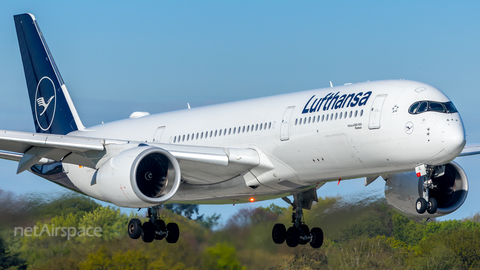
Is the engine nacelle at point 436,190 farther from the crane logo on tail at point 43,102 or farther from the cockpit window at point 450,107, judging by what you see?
the crane logo on tail at point 43,102

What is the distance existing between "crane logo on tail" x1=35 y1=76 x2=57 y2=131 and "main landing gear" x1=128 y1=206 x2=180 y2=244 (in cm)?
678

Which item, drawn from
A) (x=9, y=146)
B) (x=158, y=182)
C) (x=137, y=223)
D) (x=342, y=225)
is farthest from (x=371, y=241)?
(x=9, y=146)

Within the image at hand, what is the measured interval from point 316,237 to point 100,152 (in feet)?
29.6

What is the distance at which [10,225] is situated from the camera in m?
26.5

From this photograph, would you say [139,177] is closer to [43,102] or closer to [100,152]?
[100,152]

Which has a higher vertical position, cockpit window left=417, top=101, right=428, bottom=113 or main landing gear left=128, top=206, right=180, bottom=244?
cockpit window left=417, top=101, right=428, bottom=113

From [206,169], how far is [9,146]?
6.08 meters

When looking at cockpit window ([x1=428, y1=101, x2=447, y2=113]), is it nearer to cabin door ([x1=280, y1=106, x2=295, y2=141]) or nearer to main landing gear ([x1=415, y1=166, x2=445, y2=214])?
main landing gear ([x1=415, y1=166, x2=445, y2=214])

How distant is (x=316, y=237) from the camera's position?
24.7 meters

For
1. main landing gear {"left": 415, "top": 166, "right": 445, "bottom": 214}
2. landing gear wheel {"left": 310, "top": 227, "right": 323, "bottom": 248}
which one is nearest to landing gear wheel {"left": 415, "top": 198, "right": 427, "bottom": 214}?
main landing gear {"left": 415, "top": 166, "right": 445, "bottom": 214}

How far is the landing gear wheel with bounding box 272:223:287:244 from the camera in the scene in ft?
82.9

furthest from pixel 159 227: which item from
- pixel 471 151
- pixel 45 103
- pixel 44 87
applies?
pixel 471 151

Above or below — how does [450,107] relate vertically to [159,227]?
above

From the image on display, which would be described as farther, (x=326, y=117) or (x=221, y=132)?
(x=221, y=132)
